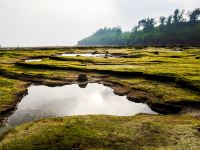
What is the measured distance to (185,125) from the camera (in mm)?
27469

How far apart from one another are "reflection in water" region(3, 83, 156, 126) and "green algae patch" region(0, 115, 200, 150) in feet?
25.4

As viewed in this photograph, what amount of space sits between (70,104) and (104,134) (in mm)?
18794

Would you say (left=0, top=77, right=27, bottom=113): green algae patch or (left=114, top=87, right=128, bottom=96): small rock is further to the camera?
(left=114, top=87, right=128, bottom=96): small rock

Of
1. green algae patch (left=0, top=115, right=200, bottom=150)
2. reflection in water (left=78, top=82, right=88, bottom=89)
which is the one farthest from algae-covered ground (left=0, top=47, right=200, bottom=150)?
reflection in water (left=78, top=82, right=88, bottom=89)

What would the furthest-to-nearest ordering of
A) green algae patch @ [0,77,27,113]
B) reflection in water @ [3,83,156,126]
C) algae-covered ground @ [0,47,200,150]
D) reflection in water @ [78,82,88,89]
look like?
1. reflection in water @ [78,82,88,89]
2. green algae patch @ [0,77,27,113]
3. reflection in water @ [3,83,156,126]
4. algae-covered ground @ [0,47,200,150]

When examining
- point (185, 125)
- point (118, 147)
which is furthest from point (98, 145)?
point (185, 125)

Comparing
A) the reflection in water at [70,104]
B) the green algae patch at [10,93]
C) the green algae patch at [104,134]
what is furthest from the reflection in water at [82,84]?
the green algae patch at [104,134]

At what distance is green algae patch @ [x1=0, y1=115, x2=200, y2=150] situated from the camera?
22953 millimetres

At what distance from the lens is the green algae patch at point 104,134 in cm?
2295

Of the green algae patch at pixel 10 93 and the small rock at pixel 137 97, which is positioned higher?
the green algae patch at pixel 10 93

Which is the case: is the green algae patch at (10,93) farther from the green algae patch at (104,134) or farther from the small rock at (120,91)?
the small rock at (120,91)

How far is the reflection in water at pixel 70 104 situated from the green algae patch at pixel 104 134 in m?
7.74

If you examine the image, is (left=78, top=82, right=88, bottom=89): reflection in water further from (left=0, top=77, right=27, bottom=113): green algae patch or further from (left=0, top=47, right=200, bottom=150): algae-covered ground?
(left=0, top=77, right=27, bottom=113): green algae patch

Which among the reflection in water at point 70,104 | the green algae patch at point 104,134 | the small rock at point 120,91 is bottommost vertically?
the reflection in water at point 70,104
